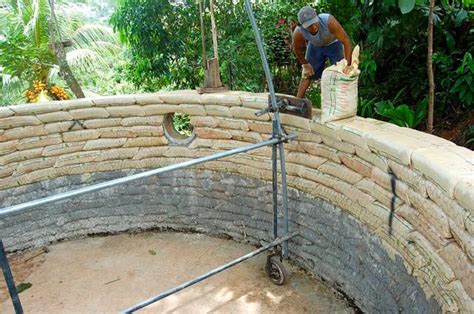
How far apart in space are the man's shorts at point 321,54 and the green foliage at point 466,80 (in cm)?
127

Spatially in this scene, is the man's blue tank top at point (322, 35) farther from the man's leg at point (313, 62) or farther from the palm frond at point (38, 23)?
the palm frond at point (38, 23)

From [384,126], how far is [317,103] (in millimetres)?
1856

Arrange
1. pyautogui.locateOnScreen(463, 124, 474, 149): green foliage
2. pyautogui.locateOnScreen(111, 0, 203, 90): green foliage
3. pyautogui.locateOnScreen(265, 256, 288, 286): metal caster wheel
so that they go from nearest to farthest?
pyautogui.locateOnScreen(265, 256, 288, 286): metal caster wheel → pyautogui.locateOnScreen(463, 124, 474, 149): green foliage → pyautogui.locateOnScreen(111, 0, 203, 90): green foliage

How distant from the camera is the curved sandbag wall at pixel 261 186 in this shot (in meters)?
2.04

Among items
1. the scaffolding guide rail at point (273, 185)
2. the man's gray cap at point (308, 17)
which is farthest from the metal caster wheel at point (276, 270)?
the man's gray cap at point (308, 17)

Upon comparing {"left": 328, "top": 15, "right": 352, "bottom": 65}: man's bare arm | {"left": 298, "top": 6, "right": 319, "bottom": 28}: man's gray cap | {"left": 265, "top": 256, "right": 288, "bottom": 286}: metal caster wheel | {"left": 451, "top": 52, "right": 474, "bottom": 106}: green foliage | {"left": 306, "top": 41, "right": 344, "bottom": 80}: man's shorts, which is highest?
{"left": 298, "top": 6, "right": 319, "bottom": 28}: man's gray cap

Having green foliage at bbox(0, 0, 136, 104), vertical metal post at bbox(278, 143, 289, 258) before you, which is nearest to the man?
vertical metal post at bbox(278, 143, 289, 258)

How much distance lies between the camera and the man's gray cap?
9.06 ft

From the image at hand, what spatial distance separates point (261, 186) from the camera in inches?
138

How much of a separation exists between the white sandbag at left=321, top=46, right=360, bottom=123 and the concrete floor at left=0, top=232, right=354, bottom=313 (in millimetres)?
1293

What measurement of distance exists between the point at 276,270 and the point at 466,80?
2.24 metres

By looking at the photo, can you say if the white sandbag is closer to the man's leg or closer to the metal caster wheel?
the man's leg

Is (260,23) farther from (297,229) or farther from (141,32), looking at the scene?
(297,229)

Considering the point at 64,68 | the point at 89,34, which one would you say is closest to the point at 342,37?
the point at 64,68
